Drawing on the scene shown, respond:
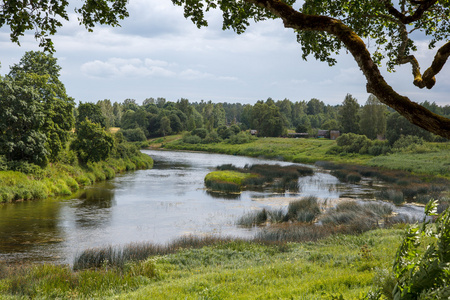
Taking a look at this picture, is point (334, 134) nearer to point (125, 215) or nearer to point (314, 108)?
point (125, 215)

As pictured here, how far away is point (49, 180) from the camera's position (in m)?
30.0

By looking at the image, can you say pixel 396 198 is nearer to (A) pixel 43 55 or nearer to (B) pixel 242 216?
(B) pixel 242 216

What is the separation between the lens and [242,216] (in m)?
21.4

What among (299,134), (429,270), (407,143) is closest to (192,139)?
(299,134)

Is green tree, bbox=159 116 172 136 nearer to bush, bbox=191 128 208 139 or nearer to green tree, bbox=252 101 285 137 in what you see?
bush, bbox=191 128 208 139

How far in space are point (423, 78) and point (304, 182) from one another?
32993 millimetres

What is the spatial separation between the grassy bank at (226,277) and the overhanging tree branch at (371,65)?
2.33m

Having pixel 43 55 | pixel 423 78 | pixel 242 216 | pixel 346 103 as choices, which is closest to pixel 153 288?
pixel 423 78

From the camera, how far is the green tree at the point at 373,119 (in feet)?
261

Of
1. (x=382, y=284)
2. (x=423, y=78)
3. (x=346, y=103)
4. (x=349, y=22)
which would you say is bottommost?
(x=382, y=284)

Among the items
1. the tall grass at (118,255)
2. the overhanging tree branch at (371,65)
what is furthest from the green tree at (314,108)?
the overhanging tree branch at (371,65)

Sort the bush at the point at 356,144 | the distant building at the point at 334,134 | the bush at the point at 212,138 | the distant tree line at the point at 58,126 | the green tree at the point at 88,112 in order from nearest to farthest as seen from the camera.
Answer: the distant tree line at the point at 58,126 → the green tree at the point at 88,112 → the bush at the point at 356,144 → the distant building at the point at 334,134 → the bush at the point at 212,138

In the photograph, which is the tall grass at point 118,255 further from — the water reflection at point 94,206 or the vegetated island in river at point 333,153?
the vegetated island in river at point 333,153

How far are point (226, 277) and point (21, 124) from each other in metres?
25.5
